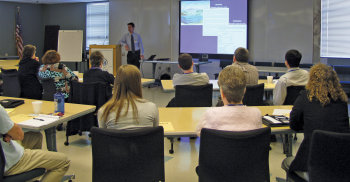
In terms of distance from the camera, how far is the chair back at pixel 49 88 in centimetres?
486

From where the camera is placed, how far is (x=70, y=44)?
24.9 ft

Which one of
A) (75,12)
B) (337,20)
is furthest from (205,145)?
(75,12)

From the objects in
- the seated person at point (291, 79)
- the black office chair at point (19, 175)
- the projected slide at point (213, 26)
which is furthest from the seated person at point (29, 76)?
the projected slide at point (213, 26)

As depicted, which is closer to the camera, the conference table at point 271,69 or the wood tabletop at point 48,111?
the wood tabletop at point 48,111

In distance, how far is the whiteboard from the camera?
7.50m

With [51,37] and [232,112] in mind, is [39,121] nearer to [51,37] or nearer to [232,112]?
[232,112]

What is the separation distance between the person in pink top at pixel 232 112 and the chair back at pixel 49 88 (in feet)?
10.2

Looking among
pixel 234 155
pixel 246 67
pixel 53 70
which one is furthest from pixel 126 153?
pixel 53 70

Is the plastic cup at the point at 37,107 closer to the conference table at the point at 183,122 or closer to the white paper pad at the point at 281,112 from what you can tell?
the conference table at the point at 183,122

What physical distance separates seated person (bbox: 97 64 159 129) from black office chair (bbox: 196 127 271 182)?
0.49 m

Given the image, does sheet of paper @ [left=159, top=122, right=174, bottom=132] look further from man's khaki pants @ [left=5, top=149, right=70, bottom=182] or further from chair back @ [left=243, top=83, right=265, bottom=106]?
chair back @ [left=243, top=83, right=265, bottom=106]

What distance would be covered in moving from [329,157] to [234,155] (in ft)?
1.76

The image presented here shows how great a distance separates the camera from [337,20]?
20.3 feet

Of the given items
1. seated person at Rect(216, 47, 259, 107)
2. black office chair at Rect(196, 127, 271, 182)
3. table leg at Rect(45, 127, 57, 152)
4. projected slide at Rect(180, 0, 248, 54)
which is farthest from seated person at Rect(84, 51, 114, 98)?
projected slide at Rect(180, 0, 248, 54)
